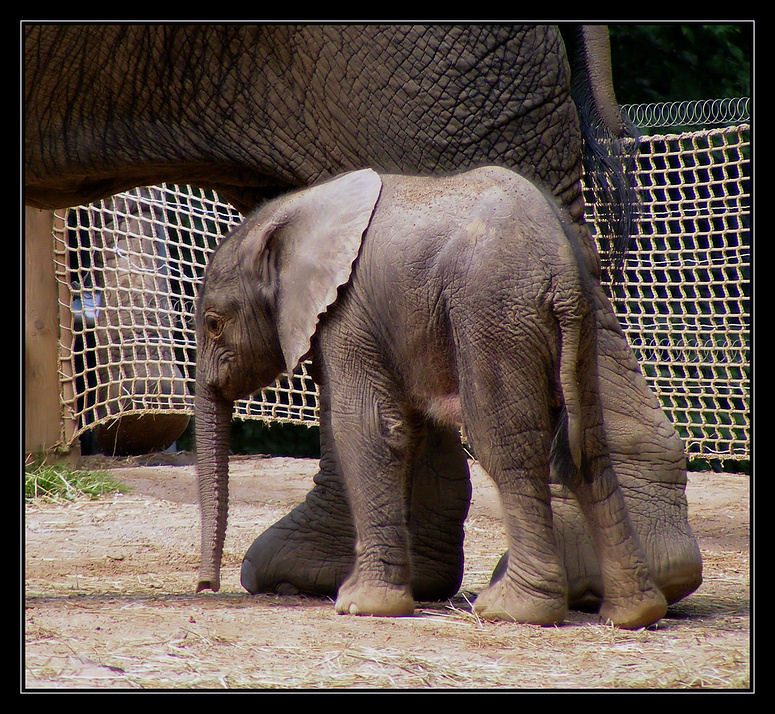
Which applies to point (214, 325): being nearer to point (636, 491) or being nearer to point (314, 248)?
point (314, 248)

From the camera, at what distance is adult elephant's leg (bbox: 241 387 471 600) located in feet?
12.6

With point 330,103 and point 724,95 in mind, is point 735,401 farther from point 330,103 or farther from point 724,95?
point 330,103

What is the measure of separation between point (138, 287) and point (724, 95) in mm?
4647

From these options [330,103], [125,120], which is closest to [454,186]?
[330,103]

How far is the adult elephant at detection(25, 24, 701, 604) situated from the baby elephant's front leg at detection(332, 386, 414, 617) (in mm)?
191

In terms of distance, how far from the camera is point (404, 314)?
334cm

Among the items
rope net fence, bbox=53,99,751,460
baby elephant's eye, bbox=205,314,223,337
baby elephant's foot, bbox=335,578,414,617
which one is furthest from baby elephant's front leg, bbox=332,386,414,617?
rope net fence, bbox=53,99,751,460

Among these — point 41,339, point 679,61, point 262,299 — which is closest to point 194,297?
point 41,339

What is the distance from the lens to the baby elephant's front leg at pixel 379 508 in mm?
3402

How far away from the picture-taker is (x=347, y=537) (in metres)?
3.95

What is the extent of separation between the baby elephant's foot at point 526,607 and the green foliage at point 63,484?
10.7 ft

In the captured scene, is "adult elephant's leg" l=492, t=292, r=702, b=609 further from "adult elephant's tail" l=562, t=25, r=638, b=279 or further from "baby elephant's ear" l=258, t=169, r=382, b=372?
"baby elephant's ear" l=258, t=169, r=382, b=372

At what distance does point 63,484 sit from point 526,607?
3.53 metres

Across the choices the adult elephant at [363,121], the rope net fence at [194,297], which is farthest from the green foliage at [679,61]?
the adult elephant at [363,121]
